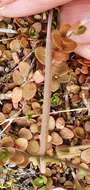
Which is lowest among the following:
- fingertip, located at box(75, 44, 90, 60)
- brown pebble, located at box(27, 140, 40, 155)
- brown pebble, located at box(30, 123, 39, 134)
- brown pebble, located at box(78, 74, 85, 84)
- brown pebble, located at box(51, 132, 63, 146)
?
brown pebble, located at box(27, 140, 40, 155)

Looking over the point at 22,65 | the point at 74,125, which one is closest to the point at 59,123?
the point at 74,125

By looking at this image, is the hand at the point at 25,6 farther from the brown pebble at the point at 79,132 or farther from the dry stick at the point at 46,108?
the brown pebble at the point at 79,132

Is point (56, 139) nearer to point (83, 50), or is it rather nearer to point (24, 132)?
point (24, 132)

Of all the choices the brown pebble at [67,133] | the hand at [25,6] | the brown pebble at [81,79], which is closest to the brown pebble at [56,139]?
the brown pebble at [67,133]

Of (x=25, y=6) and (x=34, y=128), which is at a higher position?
(x=25, y=6)

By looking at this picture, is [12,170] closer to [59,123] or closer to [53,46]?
[59,123]

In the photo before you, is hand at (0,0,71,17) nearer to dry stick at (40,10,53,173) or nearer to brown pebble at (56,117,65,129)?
dry stick at (40,10,53,173)

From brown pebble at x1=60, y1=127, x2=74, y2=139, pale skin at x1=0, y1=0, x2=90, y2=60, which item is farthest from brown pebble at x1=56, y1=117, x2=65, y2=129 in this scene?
pale skin at x1=0, y1=0, x2=90, y2=60


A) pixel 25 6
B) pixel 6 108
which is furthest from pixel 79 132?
pixel 25 6
